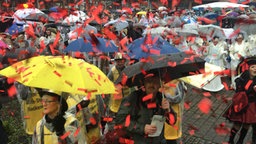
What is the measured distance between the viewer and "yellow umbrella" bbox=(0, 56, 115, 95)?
2.97 m

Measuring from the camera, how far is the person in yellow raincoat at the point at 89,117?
400 cm

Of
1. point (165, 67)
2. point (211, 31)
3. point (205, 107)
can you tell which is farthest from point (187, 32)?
point (165, 67)

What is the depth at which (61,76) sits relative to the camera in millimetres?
3090

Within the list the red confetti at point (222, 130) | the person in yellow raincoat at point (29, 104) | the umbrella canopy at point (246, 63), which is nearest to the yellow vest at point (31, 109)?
the person in yellow raincoat at point (29, 104)

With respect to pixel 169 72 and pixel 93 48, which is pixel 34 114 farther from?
pixel 169 72

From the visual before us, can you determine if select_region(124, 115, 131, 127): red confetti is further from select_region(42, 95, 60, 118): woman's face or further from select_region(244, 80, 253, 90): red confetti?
select_region(244, 80, 253, 90): red confetti

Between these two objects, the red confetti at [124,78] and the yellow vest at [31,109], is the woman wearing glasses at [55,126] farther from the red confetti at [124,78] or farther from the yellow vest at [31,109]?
the yellow vest at [31,109]

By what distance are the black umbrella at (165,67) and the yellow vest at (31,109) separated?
2220mm

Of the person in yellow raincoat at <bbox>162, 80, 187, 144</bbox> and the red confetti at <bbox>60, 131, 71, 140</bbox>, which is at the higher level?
the red confetti at <bbox>60, 131, 71, 140</bbox>

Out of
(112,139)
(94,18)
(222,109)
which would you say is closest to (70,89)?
(112,139)

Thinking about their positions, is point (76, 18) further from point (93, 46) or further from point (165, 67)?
point (165, 67)

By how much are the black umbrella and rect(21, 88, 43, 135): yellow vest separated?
2.22 m

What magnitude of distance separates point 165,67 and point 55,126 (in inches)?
53.6

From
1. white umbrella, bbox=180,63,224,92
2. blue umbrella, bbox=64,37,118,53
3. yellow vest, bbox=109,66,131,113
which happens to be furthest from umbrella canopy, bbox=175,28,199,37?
white umbrella, bbox=180,63,224,92
